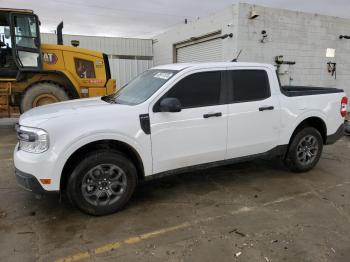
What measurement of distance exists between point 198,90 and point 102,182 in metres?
1.74

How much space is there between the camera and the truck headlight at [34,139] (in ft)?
11.8

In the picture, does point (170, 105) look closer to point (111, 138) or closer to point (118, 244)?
point (111, 138)

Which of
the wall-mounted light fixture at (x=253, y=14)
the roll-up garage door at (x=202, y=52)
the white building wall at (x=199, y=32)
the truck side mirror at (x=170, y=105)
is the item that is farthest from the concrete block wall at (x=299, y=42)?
the truck side mirror at (x=170, y=105)

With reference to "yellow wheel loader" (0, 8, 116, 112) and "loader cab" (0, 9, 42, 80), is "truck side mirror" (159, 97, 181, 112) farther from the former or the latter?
"loader cab" (0, 9, 42, 80)

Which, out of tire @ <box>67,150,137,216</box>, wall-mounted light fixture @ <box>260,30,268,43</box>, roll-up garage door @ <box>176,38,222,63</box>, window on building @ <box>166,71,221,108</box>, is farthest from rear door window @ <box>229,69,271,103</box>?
roll-up garage door @ <box>176,38,222,63</box>

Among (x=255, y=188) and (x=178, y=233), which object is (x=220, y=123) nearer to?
(x=255, y=188)

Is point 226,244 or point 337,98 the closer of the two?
point 226,244

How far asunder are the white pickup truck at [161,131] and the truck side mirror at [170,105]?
0.04 ft

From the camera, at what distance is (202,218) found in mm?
3975

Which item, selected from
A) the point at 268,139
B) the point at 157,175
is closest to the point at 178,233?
the point at 157,175

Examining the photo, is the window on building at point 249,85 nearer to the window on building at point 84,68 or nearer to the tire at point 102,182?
the tire at point 102,182

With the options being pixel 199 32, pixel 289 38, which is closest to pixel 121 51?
pixel 199 32

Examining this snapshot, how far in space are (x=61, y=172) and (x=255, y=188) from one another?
2851 mm

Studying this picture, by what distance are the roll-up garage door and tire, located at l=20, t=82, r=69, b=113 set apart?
6.61 metres
